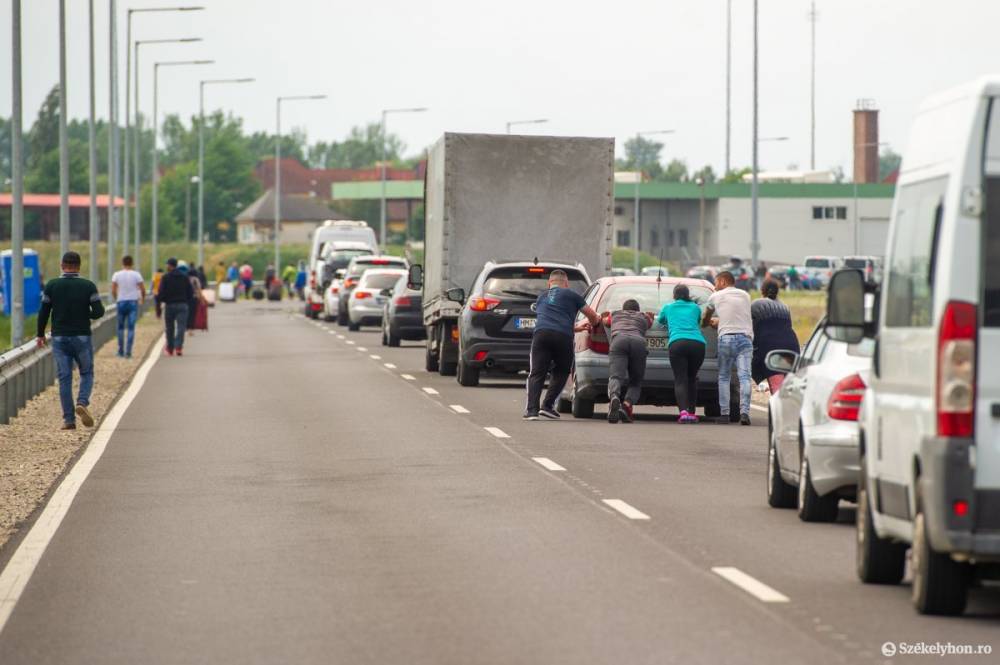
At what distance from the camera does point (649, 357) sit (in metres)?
22.1

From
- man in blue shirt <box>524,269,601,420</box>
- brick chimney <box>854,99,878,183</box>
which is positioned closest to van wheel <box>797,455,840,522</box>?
man in blue shirt <box>524,269,601,420</box>

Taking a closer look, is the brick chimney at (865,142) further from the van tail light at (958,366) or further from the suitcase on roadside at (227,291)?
the van tail light at (958,366)

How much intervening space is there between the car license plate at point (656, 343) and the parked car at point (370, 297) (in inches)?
1145

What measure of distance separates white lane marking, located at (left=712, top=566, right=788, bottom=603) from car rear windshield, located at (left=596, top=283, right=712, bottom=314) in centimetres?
1200

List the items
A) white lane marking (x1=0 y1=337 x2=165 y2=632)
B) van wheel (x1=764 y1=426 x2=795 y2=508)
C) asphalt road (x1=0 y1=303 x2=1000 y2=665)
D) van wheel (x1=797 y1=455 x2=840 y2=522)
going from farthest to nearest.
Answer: van wheel (x1=764 y1=426 x2=795 y2=508) → van wheel (x1=797 y1=455 x2=840 y2=522) → white lane marking (x1=0 y1=337 x2=165 y2=632) → asphalt road (x1=0 y1=303 x2=1000 y2=665)

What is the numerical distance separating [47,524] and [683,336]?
31.6 ft

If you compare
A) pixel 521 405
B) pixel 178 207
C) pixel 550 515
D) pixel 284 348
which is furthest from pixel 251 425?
pixel 178 207

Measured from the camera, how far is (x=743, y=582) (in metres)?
10.1

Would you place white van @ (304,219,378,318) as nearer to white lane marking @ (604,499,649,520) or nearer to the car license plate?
the car license plate

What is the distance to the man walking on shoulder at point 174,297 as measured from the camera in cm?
3759

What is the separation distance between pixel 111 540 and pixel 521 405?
13.1 m

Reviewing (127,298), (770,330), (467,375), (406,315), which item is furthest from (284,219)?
(770,330)

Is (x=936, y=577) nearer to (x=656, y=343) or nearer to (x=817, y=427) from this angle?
→ (x=817, y=427)

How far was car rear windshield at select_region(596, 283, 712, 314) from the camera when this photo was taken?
74.1 feet
